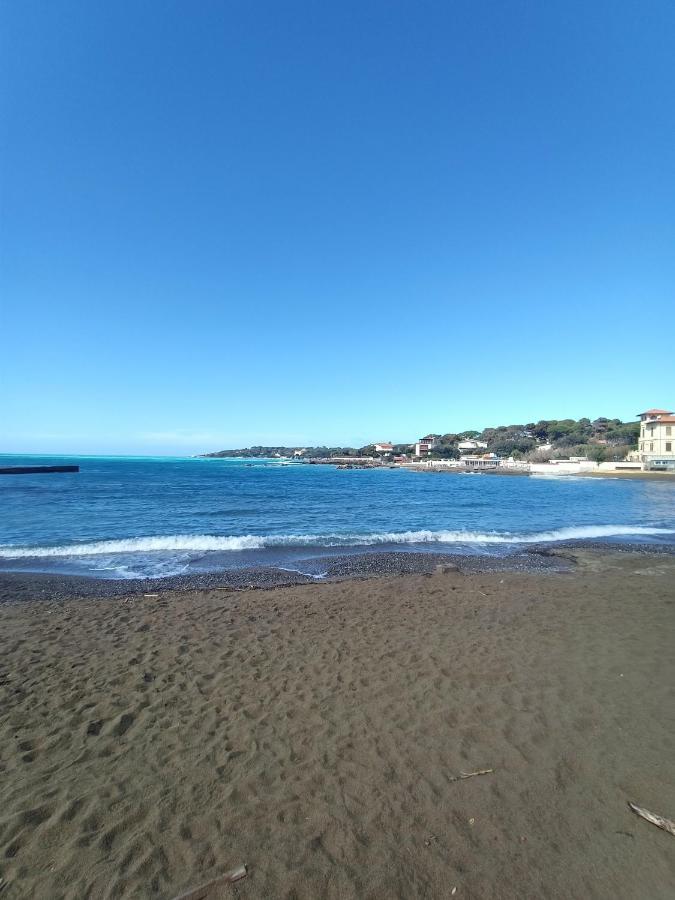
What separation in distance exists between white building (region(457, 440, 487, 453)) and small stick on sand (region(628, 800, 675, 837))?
513ft

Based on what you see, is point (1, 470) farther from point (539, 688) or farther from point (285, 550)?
point (539, 688)

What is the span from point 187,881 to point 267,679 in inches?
113

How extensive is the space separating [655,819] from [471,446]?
16487 cm

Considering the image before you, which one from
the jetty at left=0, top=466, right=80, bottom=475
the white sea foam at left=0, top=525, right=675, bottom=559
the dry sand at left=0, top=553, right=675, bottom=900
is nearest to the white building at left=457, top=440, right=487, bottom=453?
the jetty at left=0, top=466, right=80, bottom=475

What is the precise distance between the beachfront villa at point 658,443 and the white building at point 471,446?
241ft

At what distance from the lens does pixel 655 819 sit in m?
3.25

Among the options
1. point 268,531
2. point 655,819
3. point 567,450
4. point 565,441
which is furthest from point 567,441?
point 655,819

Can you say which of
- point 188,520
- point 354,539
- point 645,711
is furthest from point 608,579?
point 188,520

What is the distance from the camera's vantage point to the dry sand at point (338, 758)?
292 cm

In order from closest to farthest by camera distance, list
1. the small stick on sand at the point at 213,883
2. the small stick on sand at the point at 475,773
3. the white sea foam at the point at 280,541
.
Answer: the small stick on sand at the point at 213,883
the small stick on sand at the point at 475,773
the white sea foam at the point at 280,541

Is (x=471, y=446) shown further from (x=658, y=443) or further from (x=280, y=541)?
(x=280, y=541)

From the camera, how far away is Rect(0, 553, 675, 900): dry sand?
9.58ft

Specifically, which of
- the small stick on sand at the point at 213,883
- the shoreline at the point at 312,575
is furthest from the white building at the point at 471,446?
the small stick on sand at the point at 213,883

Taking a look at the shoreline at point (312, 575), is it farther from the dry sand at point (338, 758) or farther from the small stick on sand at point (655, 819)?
the small stick on sand at point (655, 819)
